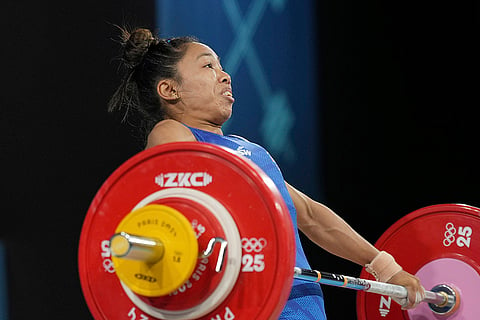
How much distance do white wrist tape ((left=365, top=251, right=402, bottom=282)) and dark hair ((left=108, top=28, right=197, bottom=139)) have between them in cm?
77

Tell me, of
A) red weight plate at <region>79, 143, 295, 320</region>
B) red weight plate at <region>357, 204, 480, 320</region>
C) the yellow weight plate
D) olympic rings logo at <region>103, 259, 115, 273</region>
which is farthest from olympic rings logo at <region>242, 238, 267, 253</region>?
red weight plate at <region>357, 204, 480, 320</region>

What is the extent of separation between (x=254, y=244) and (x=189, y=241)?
0.50 ft

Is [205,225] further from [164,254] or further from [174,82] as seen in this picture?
[174,82]

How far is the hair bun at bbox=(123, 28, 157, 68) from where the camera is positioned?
2.36 meters

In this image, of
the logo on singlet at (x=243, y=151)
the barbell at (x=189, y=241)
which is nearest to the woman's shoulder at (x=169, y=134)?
the logo on singlet at (x=243, y=151)

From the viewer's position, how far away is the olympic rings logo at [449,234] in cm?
244

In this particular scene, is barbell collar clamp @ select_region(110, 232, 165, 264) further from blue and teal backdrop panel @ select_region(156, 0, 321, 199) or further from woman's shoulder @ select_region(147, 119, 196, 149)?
blue and teal backdrop panel @ select_region(156, 0, 321, 199)

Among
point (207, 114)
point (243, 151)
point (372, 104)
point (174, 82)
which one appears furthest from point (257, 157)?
point (372, 104)

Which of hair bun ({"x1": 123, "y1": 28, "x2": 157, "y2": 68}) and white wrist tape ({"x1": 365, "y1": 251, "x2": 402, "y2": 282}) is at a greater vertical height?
hair bun ({"x1": 123, "y1": 28, "x2": 157, "y2": 68})

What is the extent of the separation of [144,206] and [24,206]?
36.1 inches

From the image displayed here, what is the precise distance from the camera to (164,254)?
1612 mm

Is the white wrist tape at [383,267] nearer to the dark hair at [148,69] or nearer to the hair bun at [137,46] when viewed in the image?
the dark hair at [148,69]

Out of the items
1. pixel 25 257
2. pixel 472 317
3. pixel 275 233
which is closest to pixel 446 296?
pixel 472 317

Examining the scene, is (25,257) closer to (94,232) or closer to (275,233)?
(94,232)
